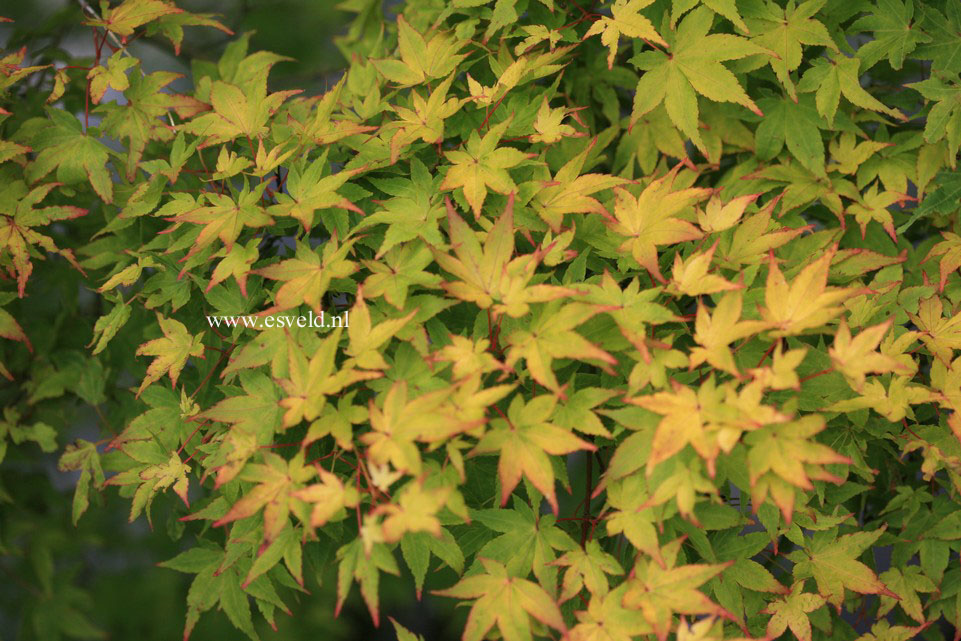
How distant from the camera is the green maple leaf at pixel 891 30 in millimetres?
1519

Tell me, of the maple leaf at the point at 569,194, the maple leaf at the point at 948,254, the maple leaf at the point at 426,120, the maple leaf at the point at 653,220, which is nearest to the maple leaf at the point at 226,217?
the maple leaf at the point at 426,120

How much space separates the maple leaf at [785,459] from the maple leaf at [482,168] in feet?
1.73

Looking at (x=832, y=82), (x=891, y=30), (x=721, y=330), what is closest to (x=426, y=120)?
(x=721, y=330)

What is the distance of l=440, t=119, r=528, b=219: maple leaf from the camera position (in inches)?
49.3

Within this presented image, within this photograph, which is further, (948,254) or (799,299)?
(948,254)

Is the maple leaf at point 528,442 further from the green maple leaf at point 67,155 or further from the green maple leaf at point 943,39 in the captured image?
the green maple leaf at point 943,39

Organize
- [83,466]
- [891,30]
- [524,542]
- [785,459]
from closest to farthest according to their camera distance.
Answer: [785,459]
[524,542]
[891,30]
[83,466]

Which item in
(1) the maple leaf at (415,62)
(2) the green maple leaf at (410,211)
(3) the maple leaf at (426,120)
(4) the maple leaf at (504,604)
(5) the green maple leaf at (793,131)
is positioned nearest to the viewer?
(4) the maple leaf at (504,604)

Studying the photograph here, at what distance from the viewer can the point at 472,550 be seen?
1297 mm

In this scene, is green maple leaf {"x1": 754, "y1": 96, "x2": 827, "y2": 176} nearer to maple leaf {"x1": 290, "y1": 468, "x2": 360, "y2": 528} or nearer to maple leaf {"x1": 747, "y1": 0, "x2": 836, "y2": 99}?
maple leaf {"x1": 747, "y1": 0, "x2": 836, "y2": 99}

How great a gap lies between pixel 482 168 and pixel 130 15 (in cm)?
87

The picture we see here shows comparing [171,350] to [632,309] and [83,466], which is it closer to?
[83,466]

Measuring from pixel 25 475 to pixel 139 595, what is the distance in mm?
464

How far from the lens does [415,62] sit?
144 centimetres
